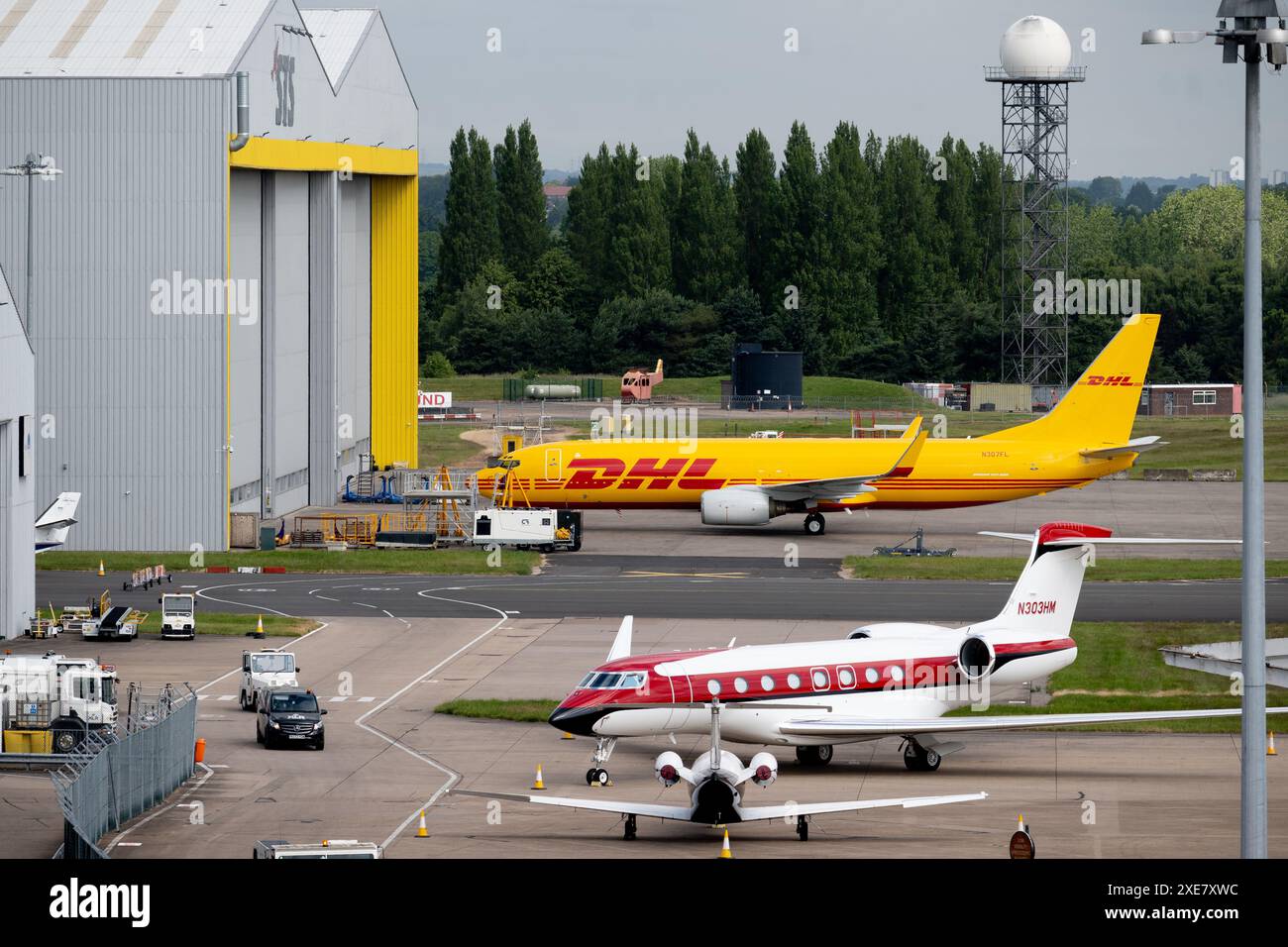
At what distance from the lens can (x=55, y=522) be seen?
241 feet

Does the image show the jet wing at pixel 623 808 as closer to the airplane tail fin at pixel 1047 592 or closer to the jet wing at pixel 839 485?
the airplane tail fin at pixel 1047 592

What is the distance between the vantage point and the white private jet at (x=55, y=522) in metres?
72.2

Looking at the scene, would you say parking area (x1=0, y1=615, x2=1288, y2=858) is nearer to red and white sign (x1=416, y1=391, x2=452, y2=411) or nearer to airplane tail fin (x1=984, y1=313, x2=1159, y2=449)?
airplane tail fin (x1=984, y1=313, x2=1159, y2=449)

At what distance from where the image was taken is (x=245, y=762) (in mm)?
45594

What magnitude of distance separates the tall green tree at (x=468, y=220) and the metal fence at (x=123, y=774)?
15080 centimetres

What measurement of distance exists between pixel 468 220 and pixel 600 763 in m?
158

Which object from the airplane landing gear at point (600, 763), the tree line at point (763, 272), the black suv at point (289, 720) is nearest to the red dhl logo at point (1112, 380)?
the black suv at point (289, 720)

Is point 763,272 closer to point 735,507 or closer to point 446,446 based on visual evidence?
point 446,446

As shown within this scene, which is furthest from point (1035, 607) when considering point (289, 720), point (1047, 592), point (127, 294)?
point (127, 294)

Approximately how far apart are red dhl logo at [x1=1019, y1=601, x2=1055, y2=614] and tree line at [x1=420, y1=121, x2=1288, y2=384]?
5246 inches

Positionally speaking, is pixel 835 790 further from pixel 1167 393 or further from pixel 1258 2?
pixel 1167 393

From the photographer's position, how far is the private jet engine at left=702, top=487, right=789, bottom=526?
90.8 meters
